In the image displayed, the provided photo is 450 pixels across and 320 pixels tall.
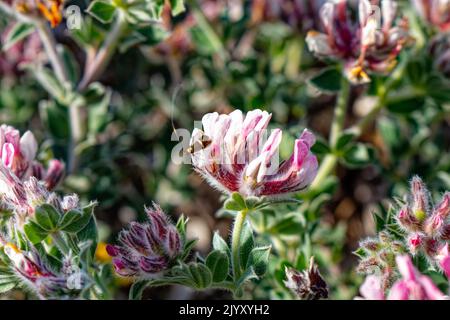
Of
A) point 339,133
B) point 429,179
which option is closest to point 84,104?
point 339,133

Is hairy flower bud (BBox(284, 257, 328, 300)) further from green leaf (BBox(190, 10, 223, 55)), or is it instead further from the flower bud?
green leaf (BBox(190, 10, 223, 55))

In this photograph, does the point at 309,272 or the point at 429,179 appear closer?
the point at 309,272

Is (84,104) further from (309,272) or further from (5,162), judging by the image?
(309,272)

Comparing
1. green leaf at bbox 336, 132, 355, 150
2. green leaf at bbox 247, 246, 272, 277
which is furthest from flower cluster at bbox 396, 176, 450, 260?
green leaf at bbox 336, 132, 355, 150

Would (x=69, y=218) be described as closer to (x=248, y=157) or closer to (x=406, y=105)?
(x=248, y=157)

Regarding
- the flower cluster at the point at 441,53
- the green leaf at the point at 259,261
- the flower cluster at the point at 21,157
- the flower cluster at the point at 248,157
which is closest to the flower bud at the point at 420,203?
the flower cluster at the point at 248,157
